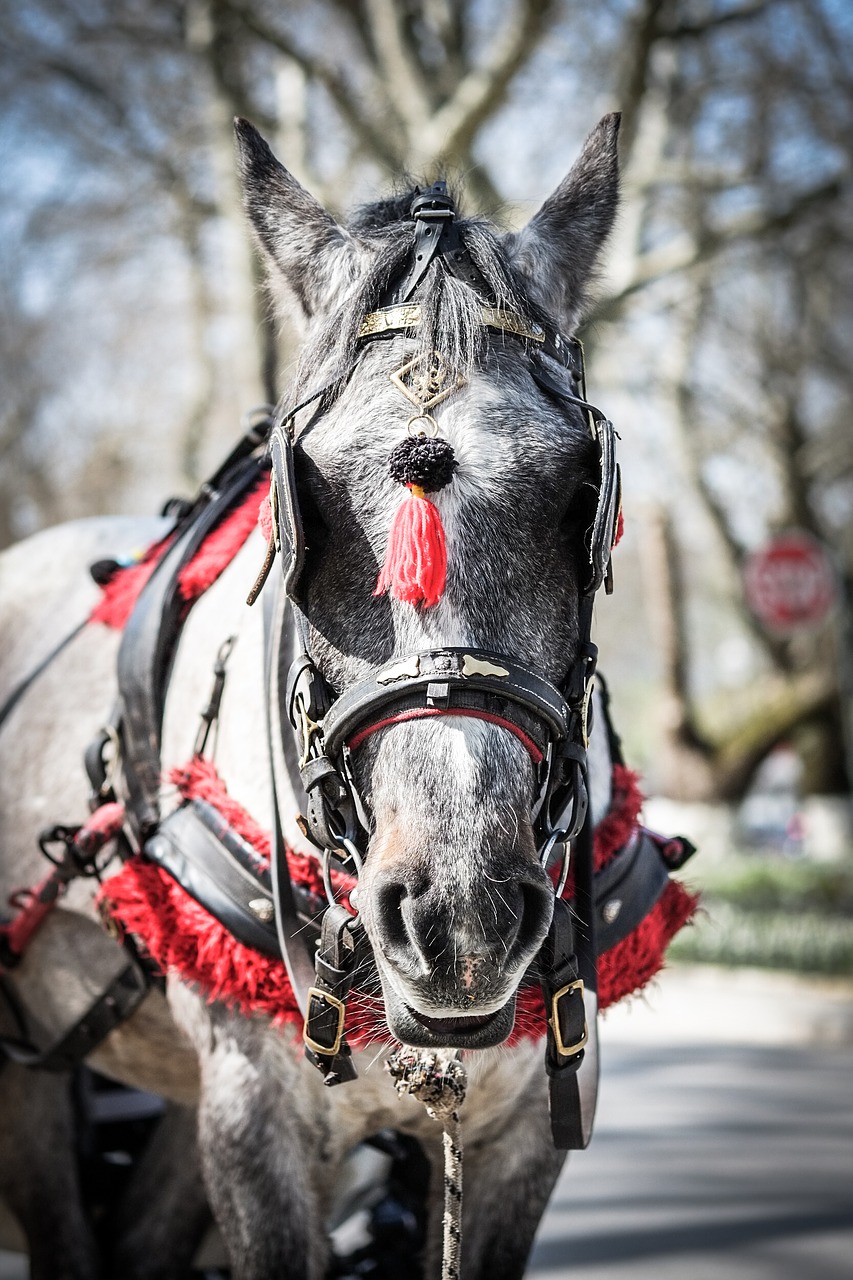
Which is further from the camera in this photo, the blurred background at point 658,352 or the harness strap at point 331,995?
the blurred background at point 658,352

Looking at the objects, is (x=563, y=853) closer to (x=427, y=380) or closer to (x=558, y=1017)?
(x=558, y=1017)

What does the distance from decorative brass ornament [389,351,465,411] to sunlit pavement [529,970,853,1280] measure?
125cm

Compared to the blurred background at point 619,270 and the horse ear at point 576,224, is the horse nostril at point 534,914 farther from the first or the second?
the blurred background at point 619,270

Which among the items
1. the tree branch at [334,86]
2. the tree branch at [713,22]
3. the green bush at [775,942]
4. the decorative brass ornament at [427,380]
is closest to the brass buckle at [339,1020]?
the decorative brass ornament at [427,380]

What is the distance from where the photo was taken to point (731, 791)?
1399cm

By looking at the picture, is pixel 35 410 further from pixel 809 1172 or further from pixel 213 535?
pixel 213 535

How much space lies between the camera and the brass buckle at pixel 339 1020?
1.93 metres

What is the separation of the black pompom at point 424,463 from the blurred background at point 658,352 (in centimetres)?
180

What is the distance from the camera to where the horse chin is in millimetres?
1672

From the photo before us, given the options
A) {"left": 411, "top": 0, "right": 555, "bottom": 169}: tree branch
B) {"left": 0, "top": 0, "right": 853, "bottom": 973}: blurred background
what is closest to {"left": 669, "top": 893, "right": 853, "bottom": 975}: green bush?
{"left": 0, "top": 0, "right": 853, "bottom": 973}: blurred background

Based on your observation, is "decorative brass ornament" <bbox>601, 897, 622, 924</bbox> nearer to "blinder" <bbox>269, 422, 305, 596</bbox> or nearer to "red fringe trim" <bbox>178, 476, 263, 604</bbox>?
"blinder" <bbox>269, 422, 305, 596</bbox>

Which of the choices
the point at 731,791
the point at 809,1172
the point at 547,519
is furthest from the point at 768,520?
the point at 547,519

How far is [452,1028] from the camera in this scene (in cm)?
167

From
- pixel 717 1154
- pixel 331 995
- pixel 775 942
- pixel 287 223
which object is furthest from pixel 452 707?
pixel 775 942
